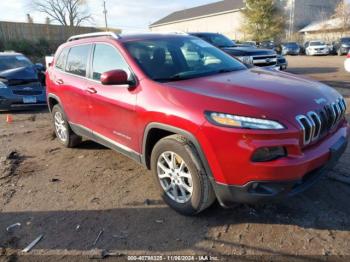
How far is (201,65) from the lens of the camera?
429cm

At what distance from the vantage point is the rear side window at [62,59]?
5656 mm

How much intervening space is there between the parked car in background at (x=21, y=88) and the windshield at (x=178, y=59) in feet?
20.5

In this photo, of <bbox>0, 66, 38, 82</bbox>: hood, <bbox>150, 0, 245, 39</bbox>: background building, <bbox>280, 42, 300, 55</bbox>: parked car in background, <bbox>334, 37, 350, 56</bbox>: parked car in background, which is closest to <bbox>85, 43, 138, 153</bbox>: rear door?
<bbox>0, 66, 38, 82</bbox>: hood

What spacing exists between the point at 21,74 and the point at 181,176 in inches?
307

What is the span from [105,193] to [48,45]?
1029 inches

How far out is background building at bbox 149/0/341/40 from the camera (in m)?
50.0

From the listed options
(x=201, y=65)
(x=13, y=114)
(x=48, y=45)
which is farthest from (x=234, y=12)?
(x=201, y=65)

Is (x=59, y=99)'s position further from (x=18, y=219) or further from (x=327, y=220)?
(x=327, y=220)

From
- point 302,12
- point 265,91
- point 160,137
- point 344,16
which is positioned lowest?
point 160,137

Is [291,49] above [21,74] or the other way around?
above

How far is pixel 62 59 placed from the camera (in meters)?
5.75

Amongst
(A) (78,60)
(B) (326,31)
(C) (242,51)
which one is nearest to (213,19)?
(B) (326,31)

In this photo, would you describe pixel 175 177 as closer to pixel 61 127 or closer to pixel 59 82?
pixel 59 82

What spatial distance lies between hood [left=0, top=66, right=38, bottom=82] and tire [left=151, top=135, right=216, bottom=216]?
286 inches
